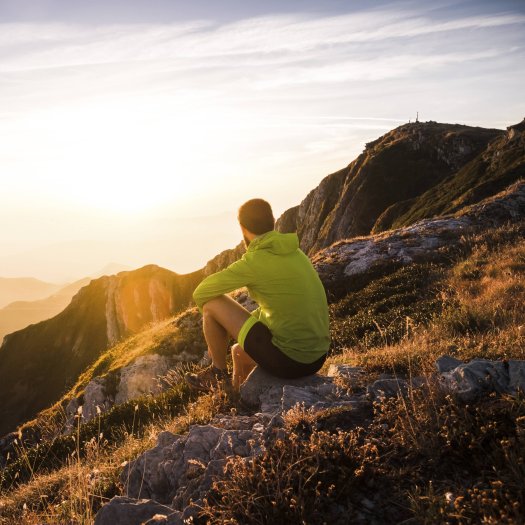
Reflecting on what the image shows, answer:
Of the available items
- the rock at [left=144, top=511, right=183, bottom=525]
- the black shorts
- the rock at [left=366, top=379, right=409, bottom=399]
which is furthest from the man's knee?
the rock at [left=144, top=511, right=183, bottom=525]

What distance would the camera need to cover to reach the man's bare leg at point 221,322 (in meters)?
6.30

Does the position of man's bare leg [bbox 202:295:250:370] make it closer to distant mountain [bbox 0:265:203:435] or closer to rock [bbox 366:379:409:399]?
rock [bbox 366:379:409:399]

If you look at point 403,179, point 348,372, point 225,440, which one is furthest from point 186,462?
point 403,179

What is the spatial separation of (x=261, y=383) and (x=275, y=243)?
2007 millimetres

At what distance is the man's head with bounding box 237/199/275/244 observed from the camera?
6.07 m

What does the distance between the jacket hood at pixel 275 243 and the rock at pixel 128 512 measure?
10.8 ft

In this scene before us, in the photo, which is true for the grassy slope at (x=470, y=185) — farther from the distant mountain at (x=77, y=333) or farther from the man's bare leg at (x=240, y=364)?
the man's bare leg at (x=240, y=364)

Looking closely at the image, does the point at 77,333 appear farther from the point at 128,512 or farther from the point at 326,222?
the point at 128,512

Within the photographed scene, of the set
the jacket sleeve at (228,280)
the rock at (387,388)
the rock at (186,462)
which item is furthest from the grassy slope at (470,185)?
the rock at (186,462)

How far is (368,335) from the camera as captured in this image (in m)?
10.5

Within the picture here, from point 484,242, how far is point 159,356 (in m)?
14.7

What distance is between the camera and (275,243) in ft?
19.3

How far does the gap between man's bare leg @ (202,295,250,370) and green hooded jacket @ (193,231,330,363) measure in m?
0.29

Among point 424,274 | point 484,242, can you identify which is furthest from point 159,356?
point 484,242
